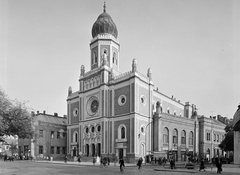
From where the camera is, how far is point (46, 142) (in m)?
64.9

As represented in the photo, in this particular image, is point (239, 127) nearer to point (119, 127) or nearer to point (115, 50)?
point (119, 127)

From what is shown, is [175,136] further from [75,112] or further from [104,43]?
[104,43]

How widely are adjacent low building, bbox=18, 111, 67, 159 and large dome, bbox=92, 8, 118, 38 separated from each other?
24.9 m

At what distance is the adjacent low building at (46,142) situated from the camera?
62844 millimetres

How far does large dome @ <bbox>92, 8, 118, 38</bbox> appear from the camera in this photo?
60562mm

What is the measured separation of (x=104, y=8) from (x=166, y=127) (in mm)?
31458

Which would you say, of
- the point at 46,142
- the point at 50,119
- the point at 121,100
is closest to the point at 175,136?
the point at 121,100

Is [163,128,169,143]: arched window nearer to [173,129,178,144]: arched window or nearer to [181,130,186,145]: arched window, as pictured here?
[173,129,178,144]: arched window

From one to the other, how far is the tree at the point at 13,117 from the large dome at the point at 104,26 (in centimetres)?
3886

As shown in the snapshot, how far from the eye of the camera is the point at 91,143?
5594 cm

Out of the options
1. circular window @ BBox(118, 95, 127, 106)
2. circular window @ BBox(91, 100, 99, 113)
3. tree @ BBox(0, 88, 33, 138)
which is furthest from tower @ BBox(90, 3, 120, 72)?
tree @ BBox(0, 88, 33, 138)

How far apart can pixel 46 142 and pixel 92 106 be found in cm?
1637

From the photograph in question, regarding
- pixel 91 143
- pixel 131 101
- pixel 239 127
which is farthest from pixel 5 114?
pixel 91 143

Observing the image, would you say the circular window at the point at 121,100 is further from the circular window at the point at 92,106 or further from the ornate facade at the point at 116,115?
the circular window at the point at 92,106
